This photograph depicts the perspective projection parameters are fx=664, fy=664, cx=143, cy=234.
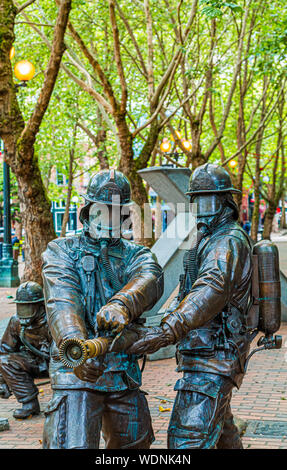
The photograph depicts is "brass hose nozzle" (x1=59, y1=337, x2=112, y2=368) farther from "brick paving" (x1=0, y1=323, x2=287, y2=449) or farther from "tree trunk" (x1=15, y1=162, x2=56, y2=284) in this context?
"tree trunk" (x1=15, y1=162, x2=56, y2=284)

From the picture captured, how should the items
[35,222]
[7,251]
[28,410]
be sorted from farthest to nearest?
[7,251] < [35,222] < [28,410]

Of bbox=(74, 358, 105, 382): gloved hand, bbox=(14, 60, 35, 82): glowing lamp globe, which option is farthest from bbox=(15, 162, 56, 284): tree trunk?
bbox=(74, 358, 105, 382): gloved hand

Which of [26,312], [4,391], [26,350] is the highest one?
[26,312]

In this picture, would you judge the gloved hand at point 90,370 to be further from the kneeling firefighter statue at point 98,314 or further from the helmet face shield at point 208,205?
the helmet face shield at point 208,205

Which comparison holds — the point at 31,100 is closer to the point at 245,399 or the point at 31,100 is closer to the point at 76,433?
the point at 245,399

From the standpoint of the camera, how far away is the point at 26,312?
24.1ft

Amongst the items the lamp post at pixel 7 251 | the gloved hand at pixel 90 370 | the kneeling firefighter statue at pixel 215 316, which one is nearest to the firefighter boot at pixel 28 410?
the kneeling firefighter statue at pixel 215 316

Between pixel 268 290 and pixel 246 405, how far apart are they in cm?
304

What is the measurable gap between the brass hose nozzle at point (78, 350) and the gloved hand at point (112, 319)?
0.20 m

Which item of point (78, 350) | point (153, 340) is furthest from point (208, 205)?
point (78, 350)


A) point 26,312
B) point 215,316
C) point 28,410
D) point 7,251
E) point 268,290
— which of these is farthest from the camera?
point 7,251

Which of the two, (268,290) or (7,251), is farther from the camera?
(7,251)

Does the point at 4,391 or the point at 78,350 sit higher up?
the point at 78,350

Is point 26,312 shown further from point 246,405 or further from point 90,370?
point 90,370
